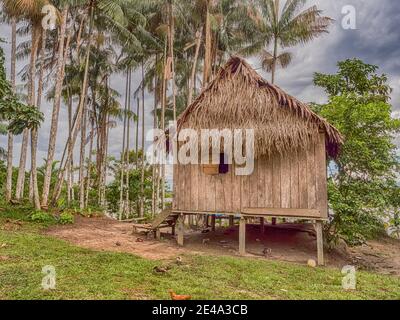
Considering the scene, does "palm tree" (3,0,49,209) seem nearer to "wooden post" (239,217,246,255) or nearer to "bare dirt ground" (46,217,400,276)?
Result: "bare dirt ground" (46,217,400,276)

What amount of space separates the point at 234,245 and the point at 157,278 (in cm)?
555

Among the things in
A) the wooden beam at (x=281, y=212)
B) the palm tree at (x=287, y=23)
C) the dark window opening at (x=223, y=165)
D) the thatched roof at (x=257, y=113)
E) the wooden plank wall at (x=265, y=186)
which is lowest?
the wooden beam at (x=281, y=212)

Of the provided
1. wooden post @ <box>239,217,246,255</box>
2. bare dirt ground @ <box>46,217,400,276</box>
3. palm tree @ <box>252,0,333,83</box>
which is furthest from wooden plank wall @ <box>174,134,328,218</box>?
palm tree @ <box>252,0,333,83</box>

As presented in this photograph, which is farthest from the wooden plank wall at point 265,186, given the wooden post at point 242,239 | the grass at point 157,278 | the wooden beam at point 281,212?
the grass at point 157,278

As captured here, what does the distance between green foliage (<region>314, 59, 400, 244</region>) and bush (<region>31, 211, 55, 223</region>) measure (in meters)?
10.6

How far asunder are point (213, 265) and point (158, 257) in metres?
1.65

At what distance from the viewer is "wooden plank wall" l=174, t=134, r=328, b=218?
980 centimetres

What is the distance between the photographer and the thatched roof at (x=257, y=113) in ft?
31.8

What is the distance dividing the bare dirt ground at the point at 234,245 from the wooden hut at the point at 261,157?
0.86 metres

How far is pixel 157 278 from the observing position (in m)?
6.32

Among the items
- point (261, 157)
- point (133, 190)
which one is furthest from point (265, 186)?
point (133, 190)

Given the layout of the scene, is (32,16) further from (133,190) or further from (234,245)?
(133,190)

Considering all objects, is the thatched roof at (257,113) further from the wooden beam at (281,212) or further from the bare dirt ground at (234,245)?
the bare dirt ground at (234,245)
